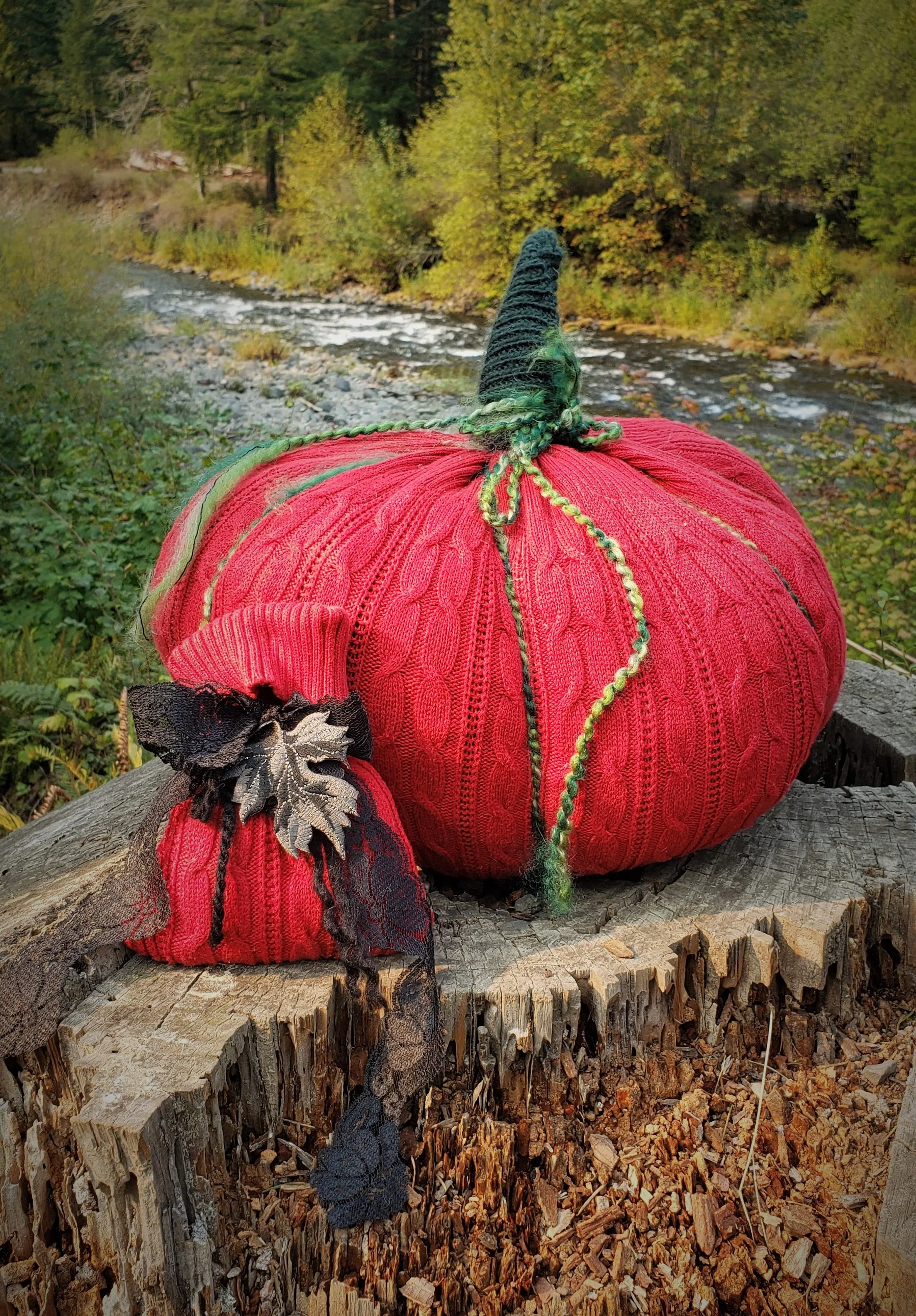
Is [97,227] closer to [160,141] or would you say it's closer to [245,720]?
[160,141]

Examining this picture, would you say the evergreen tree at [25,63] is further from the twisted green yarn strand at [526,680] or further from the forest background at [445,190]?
the twisted green yarn strand at [526,680]

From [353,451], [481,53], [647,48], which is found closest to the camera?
[353,451]

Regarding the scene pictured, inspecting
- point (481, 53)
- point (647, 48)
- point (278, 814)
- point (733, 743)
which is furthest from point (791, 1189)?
point (647, 48)

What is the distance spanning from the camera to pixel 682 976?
0.97m

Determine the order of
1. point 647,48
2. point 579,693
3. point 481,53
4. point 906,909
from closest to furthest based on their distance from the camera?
point 579,693
point 906,909
point 481,53
point 647,48

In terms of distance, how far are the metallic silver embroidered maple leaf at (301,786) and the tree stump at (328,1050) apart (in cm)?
16

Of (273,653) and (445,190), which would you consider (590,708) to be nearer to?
(273,653)

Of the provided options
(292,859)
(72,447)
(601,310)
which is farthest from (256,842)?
(601,310)

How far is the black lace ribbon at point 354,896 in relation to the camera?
2.69 feet

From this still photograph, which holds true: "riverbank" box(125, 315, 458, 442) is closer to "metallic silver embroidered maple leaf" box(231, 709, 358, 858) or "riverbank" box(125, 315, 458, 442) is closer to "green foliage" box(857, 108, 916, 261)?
"green foliage" box(857, 108, 916, 261)

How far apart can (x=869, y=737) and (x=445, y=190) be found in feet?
9.94

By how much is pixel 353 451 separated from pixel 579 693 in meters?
0.47

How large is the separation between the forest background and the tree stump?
65.9 inches

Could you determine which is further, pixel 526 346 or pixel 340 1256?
pixel 526 346
